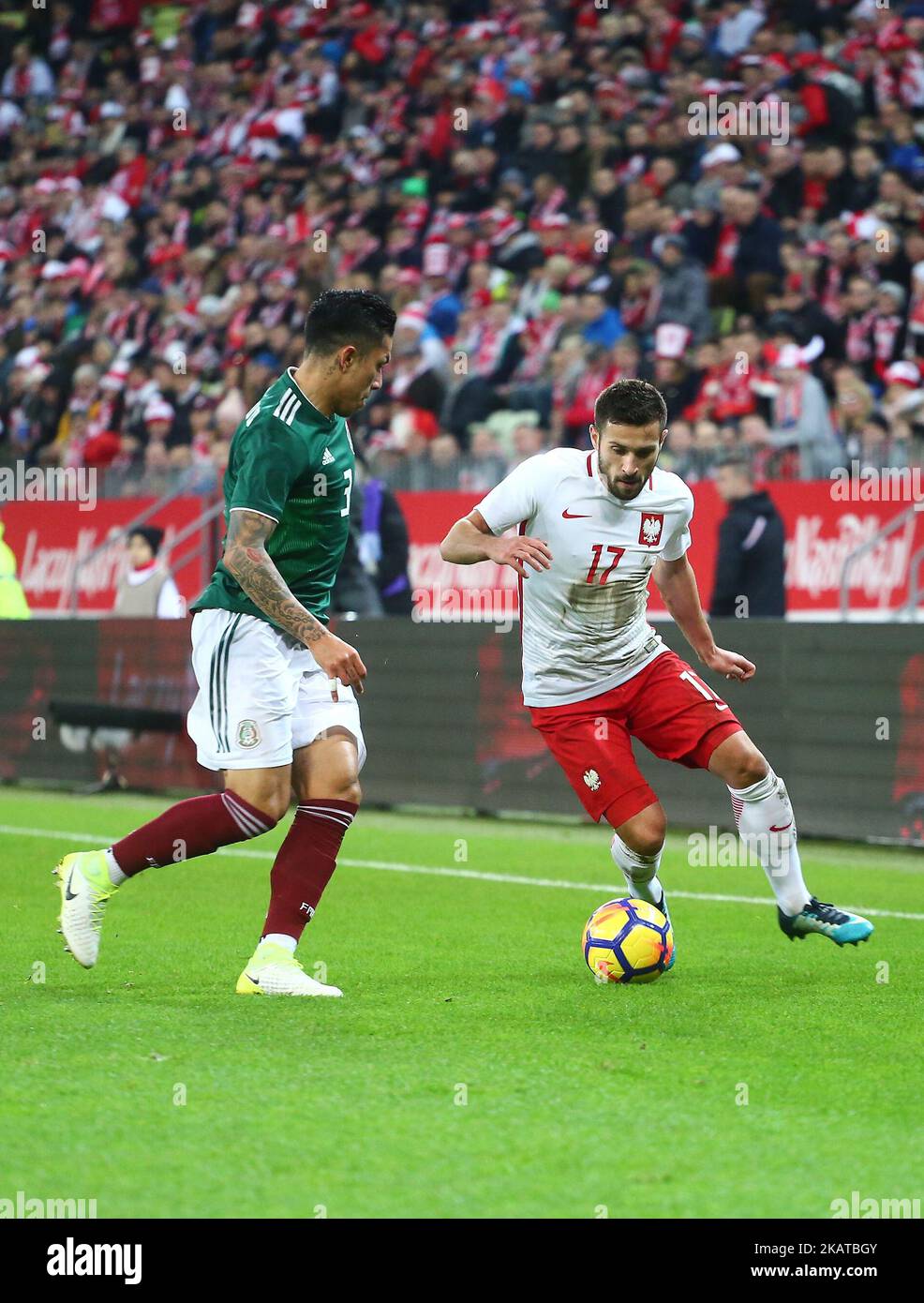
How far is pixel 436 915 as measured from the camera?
920cm

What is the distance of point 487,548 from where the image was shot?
277 inches

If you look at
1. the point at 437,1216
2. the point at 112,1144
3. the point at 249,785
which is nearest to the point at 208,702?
the point at 249,785

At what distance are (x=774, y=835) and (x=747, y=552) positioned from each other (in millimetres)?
5512

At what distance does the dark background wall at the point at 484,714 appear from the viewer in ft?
39.4

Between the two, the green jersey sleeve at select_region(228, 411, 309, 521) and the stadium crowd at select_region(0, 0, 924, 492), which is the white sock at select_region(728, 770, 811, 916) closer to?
the green jersey sleeve at select_region(228, 411, 309, 521)

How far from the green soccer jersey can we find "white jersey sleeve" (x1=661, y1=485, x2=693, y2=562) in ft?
4.66

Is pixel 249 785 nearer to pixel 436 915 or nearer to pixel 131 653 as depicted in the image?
pixel 436 915

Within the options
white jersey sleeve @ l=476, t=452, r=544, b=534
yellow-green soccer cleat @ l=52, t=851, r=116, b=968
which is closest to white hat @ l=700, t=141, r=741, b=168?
white jersey sleeve @ l=476, t=452, r=544, b=534

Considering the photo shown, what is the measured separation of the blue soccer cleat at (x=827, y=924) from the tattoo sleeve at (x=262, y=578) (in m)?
2.37

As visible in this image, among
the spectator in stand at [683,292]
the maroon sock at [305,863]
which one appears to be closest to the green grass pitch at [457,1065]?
the maroon sock at [305,863]

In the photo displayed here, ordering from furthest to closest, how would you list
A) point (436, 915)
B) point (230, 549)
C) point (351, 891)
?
1. point (351, 891)
2. point (436, 915)
3. point (230, 549)
